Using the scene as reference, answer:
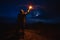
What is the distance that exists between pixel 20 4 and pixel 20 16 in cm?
310

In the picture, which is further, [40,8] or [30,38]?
[40,8]

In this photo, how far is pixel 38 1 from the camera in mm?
7211

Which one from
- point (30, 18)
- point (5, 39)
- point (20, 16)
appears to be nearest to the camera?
point (5, 39)

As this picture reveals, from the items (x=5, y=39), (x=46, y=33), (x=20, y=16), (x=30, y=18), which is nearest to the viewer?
(x=5, y=39)

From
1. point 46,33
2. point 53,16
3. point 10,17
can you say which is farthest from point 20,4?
point 46,33

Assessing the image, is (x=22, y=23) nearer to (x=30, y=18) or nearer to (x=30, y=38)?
(x=30, y=38)

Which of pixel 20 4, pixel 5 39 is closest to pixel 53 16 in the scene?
pixel 20 4

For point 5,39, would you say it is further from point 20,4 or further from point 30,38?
point 20,4

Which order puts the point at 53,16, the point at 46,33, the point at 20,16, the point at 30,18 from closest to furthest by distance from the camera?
1. the point at 20,16
2. the point at 46,33
3. the point at 30,18
4. the point at 53,16

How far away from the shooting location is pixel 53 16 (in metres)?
7.53

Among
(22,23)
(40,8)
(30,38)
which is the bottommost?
(30,38)

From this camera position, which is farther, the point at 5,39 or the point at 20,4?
the point at 20,4

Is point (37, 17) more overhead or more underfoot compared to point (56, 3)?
more underfoot

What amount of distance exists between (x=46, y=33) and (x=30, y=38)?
79 cm
